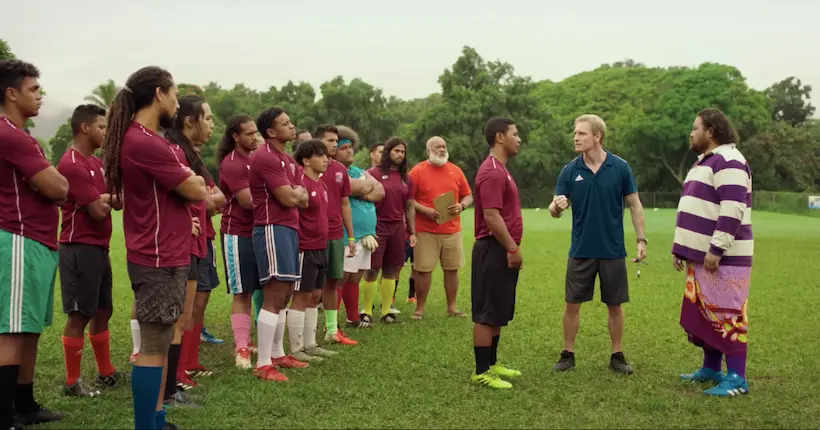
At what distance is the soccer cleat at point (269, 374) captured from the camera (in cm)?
632

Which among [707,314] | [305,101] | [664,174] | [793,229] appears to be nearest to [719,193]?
[707,314]

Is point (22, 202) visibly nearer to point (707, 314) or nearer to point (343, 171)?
point (343, 171)

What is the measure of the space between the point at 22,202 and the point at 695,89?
2482 inches

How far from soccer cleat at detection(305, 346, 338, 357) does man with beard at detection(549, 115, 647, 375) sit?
2265 millimetres

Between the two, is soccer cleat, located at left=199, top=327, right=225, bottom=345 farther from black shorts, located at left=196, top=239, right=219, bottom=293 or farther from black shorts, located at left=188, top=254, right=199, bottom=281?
black shorts, located at left=188, top=254, right=199, bottom=281

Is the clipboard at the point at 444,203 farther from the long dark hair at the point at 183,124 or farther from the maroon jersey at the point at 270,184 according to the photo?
the long dark hair at the point at 183,124

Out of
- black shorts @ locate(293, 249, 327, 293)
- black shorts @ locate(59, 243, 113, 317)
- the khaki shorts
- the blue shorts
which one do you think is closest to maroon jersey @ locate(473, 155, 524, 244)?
the blue shorts

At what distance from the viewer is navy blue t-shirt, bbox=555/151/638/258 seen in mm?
6820

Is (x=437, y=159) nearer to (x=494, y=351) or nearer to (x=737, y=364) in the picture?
(x=494, y=351)

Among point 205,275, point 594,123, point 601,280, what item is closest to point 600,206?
point 601,280

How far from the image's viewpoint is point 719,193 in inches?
242

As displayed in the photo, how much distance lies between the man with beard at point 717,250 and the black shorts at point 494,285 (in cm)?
153

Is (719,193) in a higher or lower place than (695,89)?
lower

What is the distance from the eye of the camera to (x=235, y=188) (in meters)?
6.93
